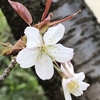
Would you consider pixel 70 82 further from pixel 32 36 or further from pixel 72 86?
pixel 32 36

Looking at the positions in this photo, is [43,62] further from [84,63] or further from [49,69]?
[84,63]

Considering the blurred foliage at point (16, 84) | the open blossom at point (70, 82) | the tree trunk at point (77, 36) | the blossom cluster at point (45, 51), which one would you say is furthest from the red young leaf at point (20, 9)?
the blurred foliage at point (16, 84)

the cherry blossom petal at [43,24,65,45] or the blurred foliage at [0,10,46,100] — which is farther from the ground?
the cherry blossom petal at [43,24,65,45]

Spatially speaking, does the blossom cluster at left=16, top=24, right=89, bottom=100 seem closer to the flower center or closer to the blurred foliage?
the flower center

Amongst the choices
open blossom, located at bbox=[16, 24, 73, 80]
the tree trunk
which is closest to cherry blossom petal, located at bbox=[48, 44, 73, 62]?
open blossom, located at bbox=[16, 24, 73, 80]

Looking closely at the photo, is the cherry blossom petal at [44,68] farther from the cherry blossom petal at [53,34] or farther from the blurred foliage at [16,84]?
the blurred foliage at [16,84]

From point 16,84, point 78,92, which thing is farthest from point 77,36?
point 16,84
